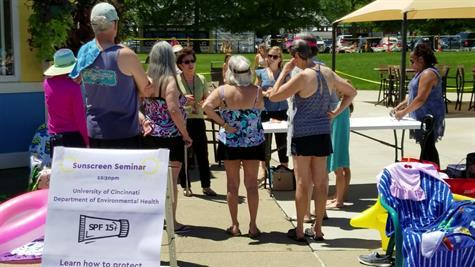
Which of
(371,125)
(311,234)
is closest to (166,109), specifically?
(311,234)

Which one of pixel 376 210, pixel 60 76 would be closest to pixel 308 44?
pixel 376 210

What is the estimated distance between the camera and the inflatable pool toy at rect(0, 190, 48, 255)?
4.49 metres

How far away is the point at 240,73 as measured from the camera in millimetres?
5902

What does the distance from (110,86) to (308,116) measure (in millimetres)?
1724

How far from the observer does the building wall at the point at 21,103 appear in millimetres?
8812

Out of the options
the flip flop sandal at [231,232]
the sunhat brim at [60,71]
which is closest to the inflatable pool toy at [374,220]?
the flip flop sandal at [231,232]

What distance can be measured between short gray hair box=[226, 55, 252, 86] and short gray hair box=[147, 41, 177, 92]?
48cm

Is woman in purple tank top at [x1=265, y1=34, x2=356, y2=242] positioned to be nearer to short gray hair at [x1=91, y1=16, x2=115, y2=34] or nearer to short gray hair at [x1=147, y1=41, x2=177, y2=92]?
short gray hair at [x1=147, y1=41, x2=177, y2=92]

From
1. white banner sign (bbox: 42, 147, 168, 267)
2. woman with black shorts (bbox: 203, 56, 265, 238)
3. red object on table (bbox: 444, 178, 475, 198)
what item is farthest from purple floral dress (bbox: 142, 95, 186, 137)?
red object on table (bbox: 444, 178, 475, 198)

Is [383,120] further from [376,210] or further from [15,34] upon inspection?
[15,34]

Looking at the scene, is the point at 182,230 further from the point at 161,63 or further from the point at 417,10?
the point at 417,10

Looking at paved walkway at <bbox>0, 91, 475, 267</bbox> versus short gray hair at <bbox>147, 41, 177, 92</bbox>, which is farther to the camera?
short gray hair at <bbox>147, 41, 177, 92</bbox>

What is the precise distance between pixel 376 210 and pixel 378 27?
77741 millimetres

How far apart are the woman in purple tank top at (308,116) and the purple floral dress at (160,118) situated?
90 centimetres
